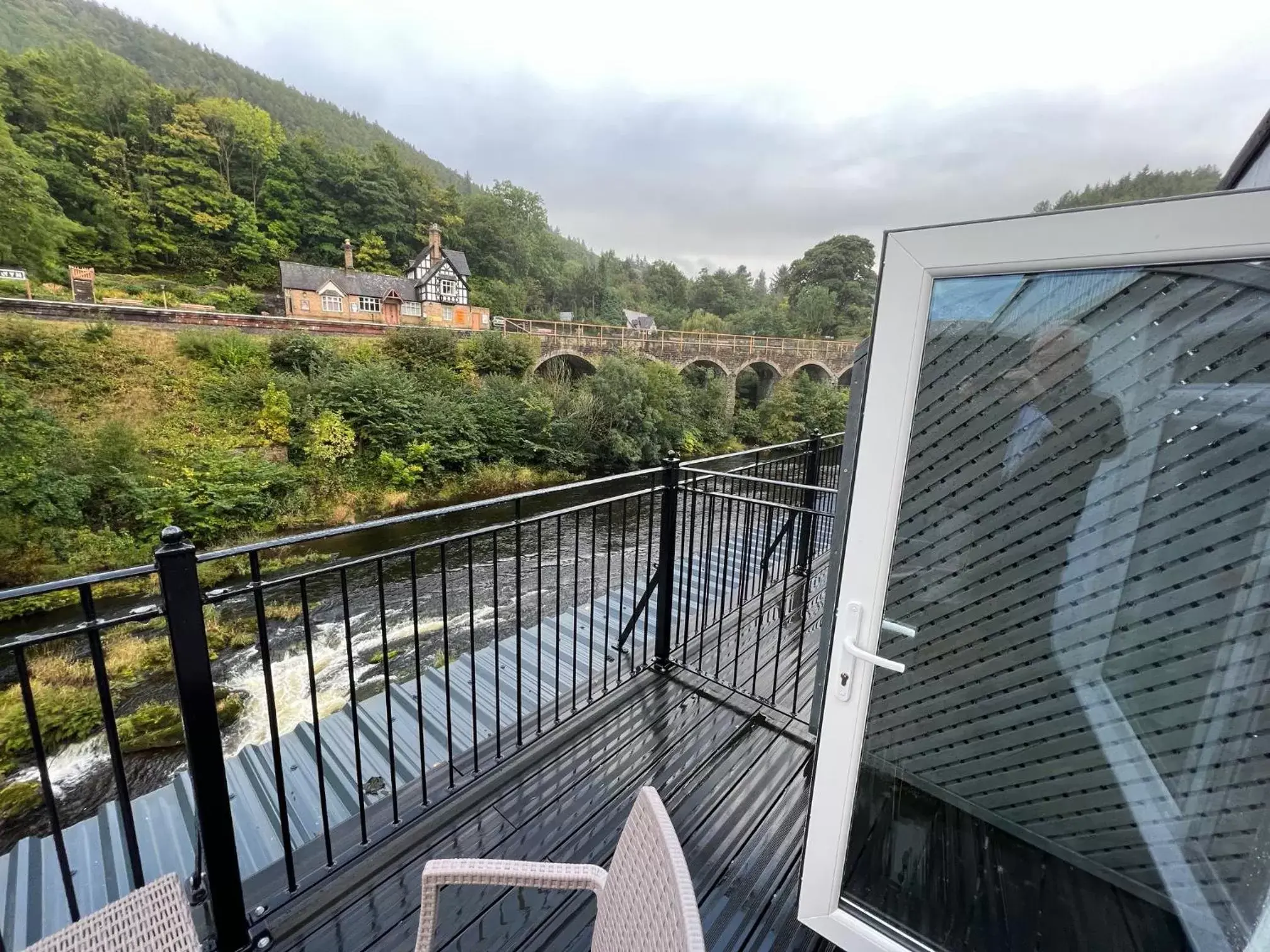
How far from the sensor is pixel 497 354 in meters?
14.8

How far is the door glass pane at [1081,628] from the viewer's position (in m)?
0.95

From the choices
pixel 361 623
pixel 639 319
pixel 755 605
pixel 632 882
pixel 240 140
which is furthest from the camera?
pixel 639 319

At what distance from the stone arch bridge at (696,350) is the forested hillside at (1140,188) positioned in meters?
15.7

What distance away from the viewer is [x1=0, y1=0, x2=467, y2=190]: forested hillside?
30.5m

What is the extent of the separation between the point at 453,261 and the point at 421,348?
11133mm

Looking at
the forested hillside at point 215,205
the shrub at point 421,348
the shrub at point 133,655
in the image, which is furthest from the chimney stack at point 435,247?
the shrub at point 133,655

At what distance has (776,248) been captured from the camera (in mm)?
41438

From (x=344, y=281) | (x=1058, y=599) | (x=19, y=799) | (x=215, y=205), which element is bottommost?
(x=19, y=799)

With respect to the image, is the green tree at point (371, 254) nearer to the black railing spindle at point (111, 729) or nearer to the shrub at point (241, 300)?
the shrub at point (241, 300)

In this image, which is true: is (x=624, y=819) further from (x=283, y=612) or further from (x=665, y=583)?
(x=283, y=612)

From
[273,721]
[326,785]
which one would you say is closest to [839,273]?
[326,785]

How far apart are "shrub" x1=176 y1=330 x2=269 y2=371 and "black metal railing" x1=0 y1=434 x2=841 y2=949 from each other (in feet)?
24.5

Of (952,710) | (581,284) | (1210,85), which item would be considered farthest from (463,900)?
(581,284)

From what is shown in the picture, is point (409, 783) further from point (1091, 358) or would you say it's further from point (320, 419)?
point (320, 419)
